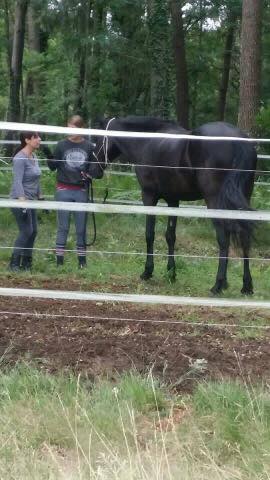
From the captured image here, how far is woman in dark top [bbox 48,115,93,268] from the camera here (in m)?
9.32

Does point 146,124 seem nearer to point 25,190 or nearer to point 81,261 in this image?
point 25,190

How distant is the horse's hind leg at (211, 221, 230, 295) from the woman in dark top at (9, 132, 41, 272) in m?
2.19

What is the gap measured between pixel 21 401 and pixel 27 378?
262mm

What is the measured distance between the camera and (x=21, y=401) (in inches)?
181

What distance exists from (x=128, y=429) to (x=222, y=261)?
411 centimetres

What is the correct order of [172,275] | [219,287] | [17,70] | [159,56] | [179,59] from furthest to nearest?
[17,70]
[179,59]
[159,56]
[172,275]
[219,287]

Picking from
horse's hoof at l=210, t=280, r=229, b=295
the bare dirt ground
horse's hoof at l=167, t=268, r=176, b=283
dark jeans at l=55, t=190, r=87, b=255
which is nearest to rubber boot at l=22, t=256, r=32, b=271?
dark jeans at l=55, t=190, r=87, b=255

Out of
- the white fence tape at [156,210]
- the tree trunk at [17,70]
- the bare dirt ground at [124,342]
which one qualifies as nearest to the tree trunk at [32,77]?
the tree trunk at [17,70]

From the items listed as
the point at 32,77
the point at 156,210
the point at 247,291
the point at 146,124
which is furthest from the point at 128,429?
the point at 32,77

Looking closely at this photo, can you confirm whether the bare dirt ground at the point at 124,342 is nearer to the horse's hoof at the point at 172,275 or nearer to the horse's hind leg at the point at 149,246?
the horse's hoof at the point at 172,275

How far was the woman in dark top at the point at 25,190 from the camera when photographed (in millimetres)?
8891

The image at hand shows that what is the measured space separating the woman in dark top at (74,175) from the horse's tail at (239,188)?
2.01 m

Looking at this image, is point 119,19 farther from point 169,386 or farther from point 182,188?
point 169,386

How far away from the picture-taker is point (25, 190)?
9117mm
